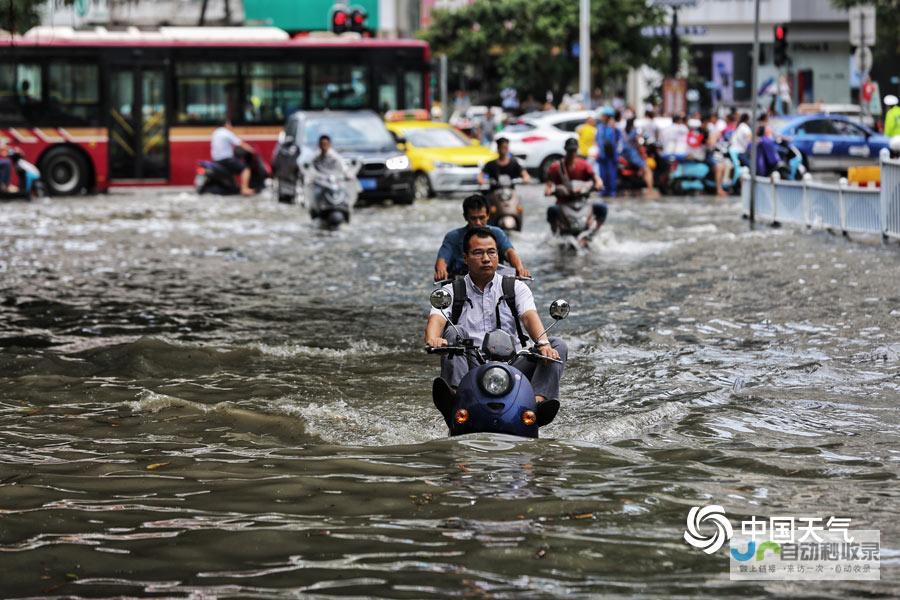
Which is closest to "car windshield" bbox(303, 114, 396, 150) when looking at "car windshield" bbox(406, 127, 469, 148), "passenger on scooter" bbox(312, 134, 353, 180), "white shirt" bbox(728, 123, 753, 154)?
"car windshield" bbox(406, 127, 469, 148)

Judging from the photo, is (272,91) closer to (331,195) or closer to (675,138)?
(675,138)

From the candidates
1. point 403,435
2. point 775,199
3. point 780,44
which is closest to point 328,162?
point 775,199

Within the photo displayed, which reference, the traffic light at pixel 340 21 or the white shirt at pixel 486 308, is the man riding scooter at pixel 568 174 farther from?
the traffic light at pixel 340 21

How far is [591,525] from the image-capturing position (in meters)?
6.94

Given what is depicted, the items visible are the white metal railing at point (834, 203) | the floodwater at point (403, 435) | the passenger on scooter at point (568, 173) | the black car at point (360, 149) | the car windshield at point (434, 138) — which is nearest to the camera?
the floodwater at point (403, 435)

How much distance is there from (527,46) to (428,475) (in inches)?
1956

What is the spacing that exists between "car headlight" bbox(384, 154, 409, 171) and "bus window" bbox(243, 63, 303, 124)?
631cm

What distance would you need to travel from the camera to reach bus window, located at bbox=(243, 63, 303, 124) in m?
35.5

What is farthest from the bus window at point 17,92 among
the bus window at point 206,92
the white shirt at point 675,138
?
the white shirt at point 675,138

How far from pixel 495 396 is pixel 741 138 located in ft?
83.7

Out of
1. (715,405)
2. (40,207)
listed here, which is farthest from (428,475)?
(40,207)

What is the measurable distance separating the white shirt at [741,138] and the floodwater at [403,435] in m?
13.2

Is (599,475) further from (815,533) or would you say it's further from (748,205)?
(748,205)

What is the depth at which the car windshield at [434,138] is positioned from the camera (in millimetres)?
33000
